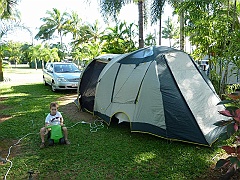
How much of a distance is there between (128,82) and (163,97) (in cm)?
106

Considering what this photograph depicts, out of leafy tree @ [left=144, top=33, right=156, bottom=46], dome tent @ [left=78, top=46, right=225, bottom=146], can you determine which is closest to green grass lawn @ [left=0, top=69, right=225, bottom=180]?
dome tent @ [left=78, top=46, right=225, bottom=146]

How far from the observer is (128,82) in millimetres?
5312

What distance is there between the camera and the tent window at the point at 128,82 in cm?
505

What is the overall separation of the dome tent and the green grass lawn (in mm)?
283

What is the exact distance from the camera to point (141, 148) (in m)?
4.36

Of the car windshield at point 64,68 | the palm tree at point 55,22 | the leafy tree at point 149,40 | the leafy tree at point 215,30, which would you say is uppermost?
the palm tree at point 55,22

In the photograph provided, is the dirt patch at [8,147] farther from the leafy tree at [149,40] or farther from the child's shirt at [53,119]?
the leafy tree at [149,40]

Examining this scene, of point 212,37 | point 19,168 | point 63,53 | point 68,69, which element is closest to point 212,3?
point 212,37

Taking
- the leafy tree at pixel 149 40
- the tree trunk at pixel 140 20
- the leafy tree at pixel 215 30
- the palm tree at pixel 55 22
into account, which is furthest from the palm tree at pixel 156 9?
the palm tree at pixel 55 22

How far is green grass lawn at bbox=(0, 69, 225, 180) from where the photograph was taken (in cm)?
350

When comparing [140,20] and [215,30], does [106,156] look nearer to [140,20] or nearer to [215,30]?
[215,30]

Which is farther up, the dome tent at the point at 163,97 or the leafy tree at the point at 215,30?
the leafy tree at the point at 215,30

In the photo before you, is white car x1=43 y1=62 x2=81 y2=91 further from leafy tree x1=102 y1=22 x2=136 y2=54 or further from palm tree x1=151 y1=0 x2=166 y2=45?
palm tree x1=151 y1=0 x2=166 y2=45

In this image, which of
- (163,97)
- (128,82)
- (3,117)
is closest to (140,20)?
(128,82)
